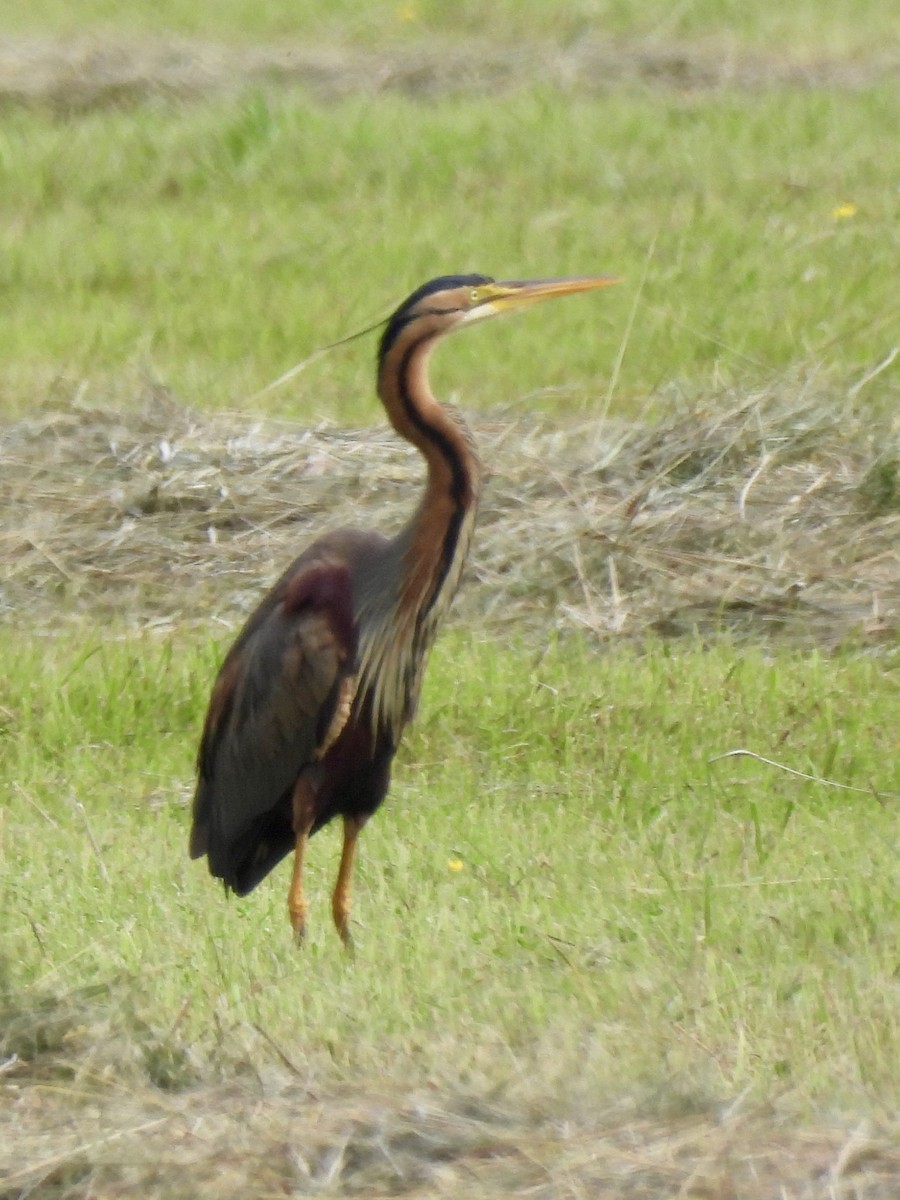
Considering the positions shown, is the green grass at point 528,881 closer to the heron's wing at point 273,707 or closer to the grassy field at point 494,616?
the grassy field at point 494,616

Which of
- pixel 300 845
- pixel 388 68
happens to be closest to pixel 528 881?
pixel 300 845

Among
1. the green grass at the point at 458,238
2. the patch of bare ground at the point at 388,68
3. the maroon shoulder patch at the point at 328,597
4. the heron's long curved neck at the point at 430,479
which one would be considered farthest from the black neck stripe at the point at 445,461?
the patch of bare ground at the point at 388,68

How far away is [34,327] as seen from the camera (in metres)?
11.8

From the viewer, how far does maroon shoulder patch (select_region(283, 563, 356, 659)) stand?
232 inches

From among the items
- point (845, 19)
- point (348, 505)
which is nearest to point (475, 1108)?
point (348, 505)

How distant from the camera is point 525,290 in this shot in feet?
20.1

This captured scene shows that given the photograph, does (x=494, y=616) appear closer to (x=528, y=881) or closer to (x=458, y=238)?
(x=528, y=881)

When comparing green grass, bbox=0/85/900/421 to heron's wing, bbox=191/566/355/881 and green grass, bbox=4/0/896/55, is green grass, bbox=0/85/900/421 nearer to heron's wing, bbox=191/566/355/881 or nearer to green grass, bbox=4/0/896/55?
green grass, bbox=4/0/896/55

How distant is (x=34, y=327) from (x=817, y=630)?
5233 mm

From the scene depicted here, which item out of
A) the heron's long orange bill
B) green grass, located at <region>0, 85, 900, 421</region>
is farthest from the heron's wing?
green grass, located at <region>0, 85, 900, 421</region>

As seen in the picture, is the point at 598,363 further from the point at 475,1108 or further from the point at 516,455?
the point at 475,1108

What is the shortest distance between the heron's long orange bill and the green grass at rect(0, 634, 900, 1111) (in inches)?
55.4

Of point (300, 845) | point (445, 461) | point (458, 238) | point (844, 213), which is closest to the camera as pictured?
point (445, 461)

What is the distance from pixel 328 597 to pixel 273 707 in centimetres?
31
